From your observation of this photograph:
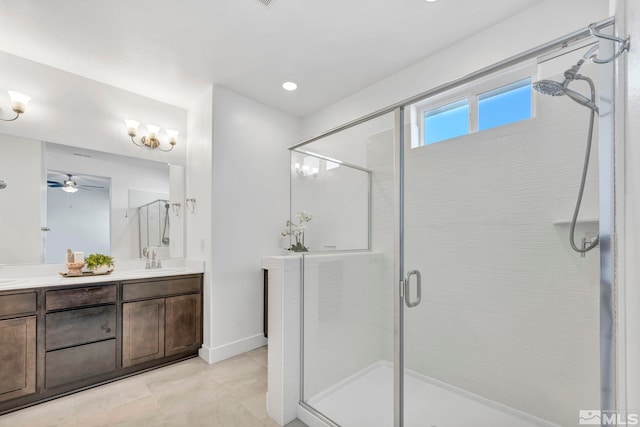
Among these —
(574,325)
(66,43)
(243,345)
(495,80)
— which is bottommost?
(243,345)

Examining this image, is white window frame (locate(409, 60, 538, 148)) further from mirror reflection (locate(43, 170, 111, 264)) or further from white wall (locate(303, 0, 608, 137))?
mirror reflection (locate(43, 170, 111, 264))

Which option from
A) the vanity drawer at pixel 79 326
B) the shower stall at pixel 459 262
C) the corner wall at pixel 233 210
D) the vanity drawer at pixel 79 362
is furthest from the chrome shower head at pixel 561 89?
the vanity drawer at pixel 79 362

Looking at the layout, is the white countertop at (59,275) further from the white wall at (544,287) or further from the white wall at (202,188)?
the white wall at (544,287)

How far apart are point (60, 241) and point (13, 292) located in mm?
698

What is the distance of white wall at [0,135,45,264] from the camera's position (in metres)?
2.40

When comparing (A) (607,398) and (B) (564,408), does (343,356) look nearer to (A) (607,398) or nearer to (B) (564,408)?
(B) (564,408)

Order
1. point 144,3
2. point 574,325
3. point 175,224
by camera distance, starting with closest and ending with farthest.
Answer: point 574,325, point 144,3, point 175,224

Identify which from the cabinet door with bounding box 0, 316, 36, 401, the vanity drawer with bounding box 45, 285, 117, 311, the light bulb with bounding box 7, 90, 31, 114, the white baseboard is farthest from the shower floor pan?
the light bulb with bounding box 7, 90, 31, 114

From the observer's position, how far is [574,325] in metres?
1.65

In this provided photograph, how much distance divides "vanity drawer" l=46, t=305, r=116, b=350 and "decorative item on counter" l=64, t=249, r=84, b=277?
0.39 m

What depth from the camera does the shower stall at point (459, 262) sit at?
164 centimetres

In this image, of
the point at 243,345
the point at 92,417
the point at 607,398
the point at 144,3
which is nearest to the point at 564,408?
the point at 607,398

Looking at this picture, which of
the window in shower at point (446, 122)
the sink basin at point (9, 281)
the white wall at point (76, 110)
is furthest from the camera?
the white wall at point (76, 110)

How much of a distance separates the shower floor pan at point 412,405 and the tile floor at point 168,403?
326 mm
